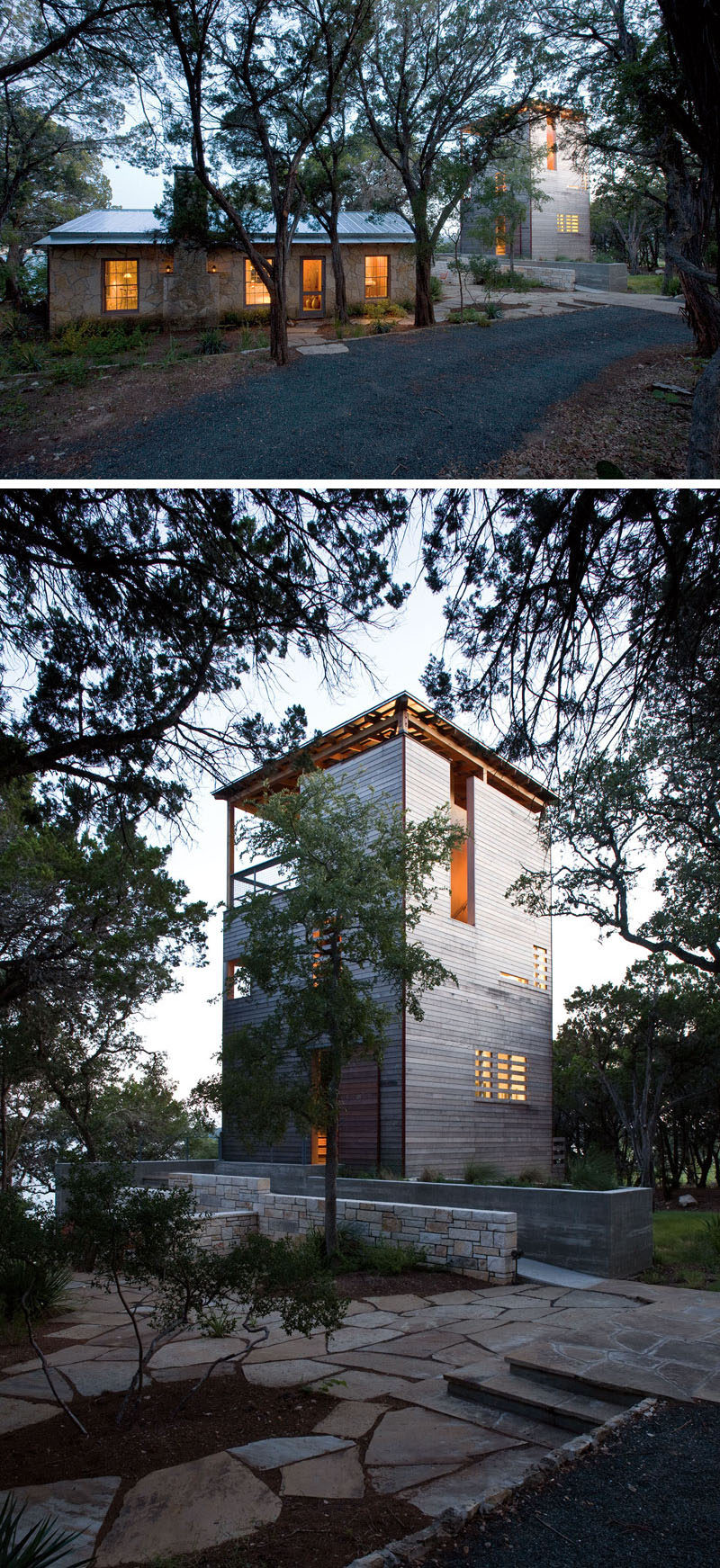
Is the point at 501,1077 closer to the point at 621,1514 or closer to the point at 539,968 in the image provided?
the point at 539,968

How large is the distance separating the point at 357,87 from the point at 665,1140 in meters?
18.6

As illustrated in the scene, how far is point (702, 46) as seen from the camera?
5277 mm

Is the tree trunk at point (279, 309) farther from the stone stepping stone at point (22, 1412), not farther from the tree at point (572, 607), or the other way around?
the stone stepping stone at point (22, 1412)

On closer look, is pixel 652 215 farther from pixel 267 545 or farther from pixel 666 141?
pixel 267 545

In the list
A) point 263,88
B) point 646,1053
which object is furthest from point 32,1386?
point 263,88

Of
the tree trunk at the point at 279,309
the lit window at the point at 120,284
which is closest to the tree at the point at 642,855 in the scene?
the tree trunk at the point at 279,309

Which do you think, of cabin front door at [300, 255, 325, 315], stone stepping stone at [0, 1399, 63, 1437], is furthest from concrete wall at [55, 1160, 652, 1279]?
cabin front door at [300, 255, 325, 315]

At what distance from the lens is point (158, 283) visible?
11062 mm

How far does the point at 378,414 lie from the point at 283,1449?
7.21m

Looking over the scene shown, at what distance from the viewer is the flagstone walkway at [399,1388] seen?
2963 millimetres

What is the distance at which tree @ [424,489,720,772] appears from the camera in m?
3.87

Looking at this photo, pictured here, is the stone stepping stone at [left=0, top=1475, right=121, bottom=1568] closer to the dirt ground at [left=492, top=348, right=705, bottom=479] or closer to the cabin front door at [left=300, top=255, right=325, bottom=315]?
the dirt ground at [left=492, top=348, right=705, bottom=479]

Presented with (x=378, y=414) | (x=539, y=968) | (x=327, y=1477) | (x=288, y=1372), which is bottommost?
(x=539, y=968)

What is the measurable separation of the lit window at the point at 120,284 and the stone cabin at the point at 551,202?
5.49 m
